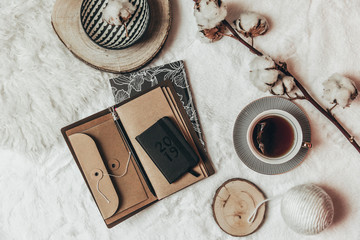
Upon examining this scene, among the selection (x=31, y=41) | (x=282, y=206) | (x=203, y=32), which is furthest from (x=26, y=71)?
(x=282, y=206)

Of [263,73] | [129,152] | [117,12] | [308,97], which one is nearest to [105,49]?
[117,12]

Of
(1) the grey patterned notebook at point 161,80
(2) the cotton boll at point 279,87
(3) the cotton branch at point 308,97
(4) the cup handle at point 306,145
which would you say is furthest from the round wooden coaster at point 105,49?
(4) the cup handle at point 306,145

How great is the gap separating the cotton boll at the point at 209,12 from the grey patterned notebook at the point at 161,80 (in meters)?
0.10

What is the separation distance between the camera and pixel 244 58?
24.2 inches

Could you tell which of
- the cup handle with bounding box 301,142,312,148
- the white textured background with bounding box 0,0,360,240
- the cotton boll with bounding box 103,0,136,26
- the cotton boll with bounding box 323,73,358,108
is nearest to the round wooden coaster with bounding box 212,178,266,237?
the white textured background with bounding box 0,0,360,240

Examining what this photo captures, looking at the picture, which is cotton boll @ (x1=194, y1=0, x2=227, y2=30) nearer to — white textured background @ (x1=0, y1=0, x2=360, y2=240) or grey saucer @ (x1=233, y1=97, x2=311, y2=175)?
white textured background @ (x1=0, y1=0, x2=360, y2=240)

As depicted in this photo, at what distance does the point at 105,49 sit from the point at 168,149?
25 centimetres

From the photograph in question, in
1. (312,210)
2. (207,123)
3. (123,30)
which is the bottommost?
(312,210)

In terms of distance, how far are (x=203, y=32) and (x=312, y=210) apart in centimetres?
40

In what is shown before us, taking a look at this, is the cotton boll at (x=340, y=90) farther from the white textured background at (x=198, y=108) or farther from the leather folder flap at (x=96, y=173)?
the leather folder flap at (x=96, y=173)

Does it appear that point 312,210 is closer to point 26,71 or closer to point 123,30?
point 123,30

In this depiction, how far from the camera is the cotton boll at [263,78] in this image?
547 millimetres

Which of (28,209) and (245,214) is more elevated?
(28,209)

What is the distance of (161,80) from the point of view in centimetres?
62
